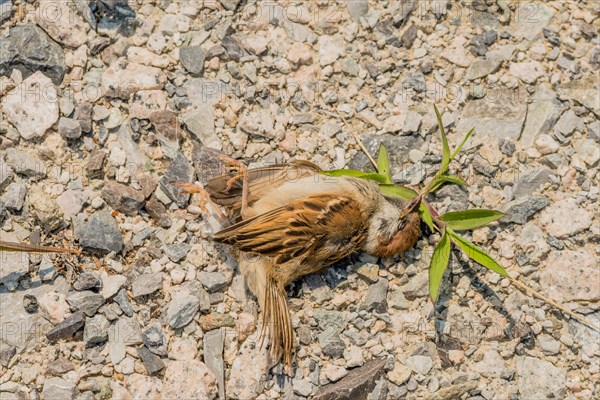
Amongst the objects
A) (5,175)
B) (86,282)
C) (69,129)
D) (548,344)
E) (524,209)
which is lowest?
(548,344)

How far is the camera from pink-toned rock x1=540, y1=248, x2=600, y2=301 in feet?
21.6

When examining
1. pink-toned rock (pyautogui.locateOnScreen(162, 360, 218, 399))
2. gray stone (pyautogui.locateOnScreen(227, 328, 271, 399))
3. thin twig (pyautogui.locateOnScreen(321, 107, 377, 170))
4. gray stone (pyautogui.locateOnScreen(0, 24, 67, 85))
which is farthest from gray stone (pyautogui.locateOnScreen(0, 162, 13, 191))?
thin twig (pyautogui.locateOnScreen(321, 107, 377, 170))

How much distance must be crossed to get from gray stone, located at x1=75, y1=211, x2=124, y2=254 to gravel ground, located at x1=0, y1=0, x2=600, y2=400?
1 cm

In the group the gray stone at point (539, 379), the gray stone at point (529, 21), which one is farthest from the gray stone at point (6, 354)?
the gray stone at point (529, 21)

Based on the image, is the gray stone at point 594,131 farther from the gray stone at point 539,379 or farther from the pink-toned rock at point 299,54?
the pink-toned rock at point 299,54

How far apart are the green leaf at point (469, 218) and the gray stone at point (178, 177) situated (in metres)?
2.12

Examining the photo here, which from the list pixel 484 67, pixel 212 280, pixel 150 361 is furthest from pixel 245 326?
pixel 484 67

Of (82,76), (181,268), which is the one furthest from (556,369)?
(82,76)

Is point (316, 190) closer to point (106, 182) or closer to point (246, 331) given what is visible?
point (246, 331)

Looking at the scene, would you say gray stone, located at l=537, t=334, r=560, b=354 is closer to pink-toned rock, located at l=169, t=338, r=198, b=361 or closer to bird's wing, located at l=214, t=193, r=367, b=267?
bird's wing, located at l=214, t=193, r=367, b=267

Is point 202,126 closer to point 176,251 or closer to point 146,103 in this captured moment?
point 146,103

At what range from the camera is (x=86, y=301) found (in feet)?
20.2

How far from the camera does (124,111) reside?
6.73 m

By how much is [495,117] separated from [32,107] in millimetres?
3956
